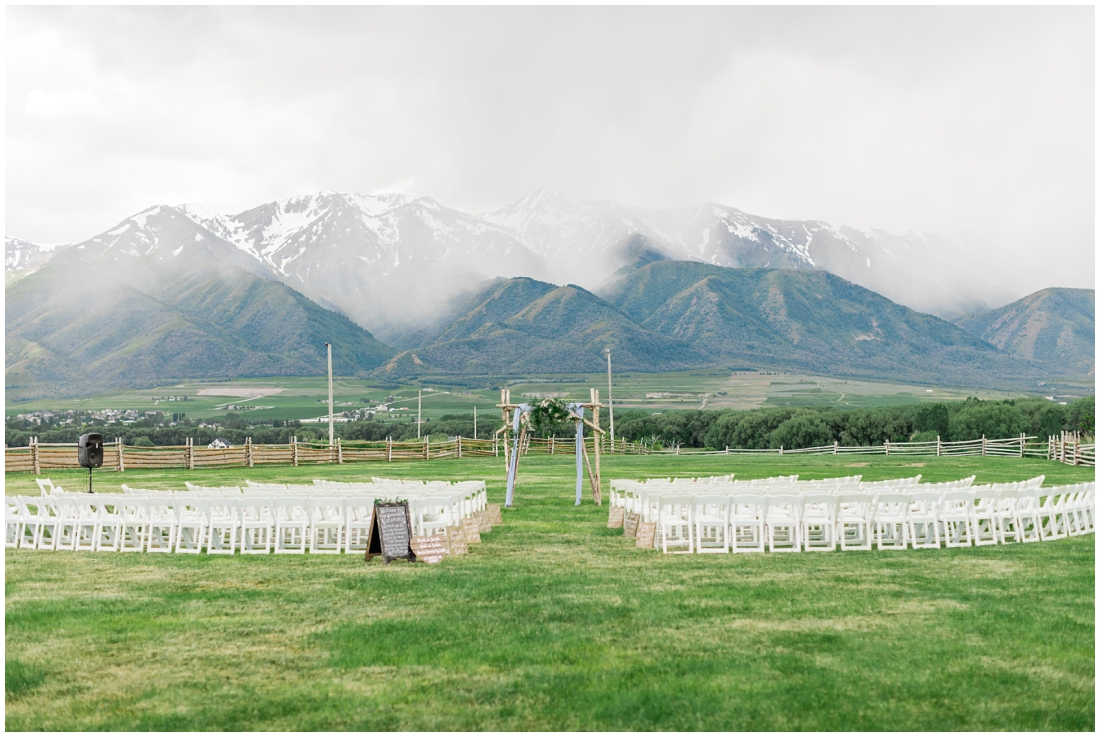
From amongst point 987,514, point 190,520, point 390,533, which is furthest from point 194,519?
point 987,514

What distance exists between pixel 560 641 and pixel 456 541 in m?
5.22

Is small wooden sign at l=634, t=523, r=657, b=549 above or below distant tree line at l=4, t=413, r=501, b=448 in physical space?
above

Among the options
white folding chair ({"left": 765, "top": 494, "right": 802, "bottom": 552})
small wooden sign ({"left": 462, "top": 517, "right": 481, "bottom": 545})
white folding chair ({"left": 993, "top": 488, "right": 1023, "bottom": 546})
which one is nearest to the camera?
white folding chair ({"left": 765, "top": 494, "right": 802, "bottom": 552})

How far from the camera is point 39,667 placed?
6.93 metres

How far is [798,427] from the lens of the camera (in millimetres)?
91688

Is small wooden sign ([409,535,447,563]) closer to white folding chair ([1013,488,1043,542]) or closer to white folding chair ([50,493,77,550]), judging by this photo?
white folding chair ([50,493,77,550])

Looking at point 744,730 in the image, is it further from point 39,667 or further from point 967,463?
point 967,463

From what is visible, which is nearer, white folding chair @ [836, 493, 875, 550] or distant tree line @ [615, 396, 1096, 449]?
white folding chair @ [836, 493, 875, 550]

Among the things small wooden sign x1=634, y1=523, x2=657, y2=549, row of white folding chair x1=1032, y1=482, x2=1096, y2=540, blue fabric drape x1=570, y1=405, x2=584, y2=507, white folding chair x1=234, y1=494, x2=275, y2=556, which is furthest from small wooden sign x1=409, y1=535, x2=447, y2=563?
blue fabric drape x1=570, y1=405, x2=584, y2=507

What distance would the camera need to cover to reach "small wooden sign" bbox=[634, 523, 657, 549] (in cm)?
1301

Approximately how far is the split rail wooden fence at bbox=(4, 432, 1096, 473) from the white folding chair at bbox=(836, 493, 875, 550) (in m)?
13.7

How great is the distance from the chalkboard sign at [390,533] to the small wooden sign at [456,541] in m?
0.67

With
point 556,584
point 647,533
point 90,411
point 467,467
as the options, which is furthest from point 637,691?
point 90,411

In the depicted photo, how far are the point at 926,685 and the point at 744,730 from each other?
150cm
